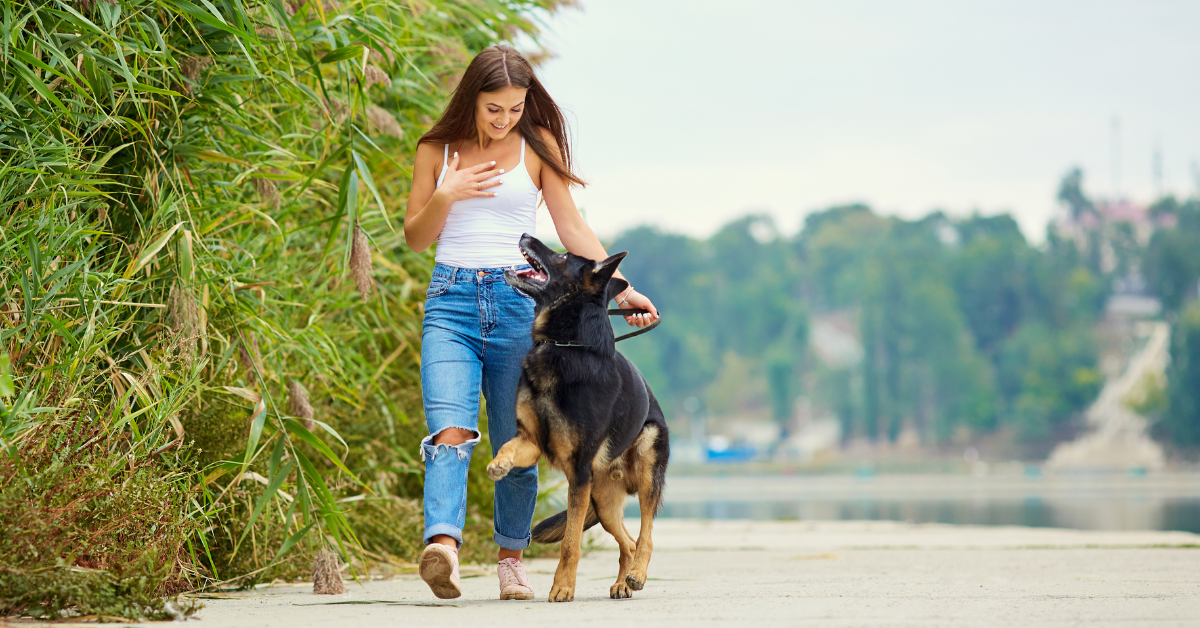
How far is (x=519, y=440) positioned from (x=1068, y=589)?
6.49 feet

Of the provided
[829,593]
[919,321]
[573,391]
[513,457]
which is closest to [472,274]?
[573,391]

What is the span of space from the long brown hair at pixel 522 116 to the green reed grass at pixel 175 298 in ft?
1.18

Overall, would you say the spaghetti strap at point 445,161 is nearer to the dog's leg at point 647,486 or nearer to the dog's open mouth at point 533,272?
the dog's open mouth at point 533,272

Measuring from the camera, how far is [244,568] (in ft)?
14.2

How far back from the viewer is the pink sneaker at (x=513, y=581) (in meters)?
3.79

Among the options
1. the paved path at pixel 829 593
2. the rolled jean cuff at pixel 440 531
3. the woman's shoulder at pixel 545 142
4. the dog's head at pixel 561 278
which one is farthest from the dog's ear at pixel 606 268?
the paved path at pixel 829 593

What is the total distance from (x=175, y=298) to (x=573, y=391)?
1.45 m

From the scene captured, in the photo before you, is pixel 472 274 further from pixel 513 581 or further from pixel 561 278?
pixel 513 581

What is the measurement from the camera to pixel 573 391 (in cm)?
355

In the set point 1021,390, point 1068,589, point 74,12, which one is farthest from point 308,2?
point 1021,390

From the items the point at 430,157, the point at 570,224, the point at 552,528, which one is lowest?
the point at 552,528

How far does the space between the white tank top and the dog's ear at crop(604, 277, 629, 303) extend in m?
0.35

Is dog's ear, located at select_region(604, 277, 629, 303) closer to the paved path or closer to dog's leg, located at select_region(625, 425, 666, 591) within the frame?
dog's leg, located at select_region(625, 425, 666, 591)

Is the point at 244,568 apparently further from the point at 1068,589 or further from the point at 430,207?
the point at 1068,589
